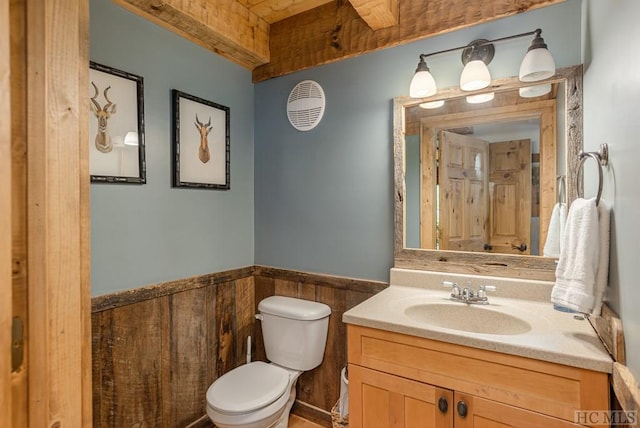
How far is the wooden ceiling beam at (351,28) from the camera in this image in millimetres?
1593

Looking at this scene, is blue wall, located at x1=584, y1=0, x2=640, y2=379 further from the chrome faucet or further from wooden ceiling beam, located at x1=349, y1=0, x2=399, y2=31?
wooden ceiling beam, located at x1=349, y1=0, x2=399, y2=31

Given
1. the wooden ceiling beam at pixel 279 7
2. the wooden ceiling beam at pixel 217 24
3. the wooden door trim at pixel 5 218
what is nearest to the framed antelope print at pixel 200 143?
the wooden ceiling beam at pixel 217 24

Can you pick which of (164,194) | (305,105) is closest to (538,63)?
(305,105)

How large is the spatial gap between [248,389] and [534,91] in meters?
1.99

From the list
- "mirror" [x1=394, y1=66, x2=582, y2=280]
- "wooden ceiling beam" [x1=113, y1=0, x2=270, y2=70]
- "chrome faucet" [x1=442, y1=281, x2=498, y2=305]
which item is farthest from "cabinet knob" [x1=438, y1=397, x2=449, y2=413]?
"wooden ceiling beam" [x1=113, y1=0, x2=270, y2=70]

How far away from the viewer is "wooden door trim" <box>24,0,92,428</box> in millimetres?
689

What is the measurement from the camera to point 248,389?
1.70m

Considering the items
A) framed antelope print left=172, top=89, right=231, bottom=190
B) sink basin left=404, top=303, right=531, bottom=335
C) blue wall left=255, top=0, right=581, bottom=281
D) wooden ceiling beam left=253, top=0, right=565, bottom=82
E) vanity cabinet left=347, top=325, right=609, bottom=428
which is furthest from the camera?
framed antelope print left=172, top=89, right=231, bottom=190

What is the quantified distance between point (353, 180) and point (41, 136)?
4.88 feet

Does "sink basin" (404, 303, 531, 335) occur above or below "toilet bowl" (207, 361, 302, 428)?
above

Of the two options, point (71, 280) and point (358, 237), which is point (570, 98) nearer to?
point (358, 237)

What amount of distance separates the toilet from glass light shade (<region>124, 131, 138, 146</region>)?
115 cm

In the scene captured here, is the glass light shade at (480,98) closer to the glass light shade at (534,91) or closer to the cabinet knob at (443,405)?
the glass light shade at (534,91)

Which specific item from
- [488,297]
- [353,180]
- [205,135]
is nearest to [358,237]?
[353,180]
